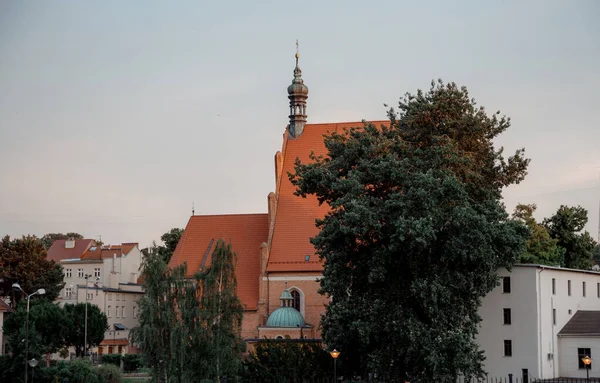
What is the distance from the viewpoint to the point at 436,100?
35250 mm

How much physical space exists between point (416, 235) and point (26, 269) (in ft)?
161

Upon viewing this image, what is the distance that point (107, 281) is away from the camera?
278 feet

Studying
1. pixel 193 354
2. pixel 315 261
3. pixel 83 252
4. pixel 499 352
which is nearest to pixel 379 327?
pixel 193 354

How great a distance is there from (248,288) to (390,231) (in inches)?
1012

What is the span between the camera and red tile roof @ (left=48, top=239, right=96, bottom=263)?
90.6 meters

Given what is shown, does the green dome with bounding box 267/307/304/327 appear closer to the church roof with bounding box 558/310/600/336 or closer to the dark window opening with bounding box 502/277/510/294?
the dark window opening with bounding box 502/277/510/294

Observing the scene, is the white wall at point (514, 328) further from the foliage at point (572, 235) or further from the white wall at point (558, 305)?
the foliage at point (572, 235)

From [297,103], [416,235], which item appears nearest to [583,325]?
[416,235]

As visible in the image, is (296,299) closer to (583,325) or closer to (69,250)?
(583,325)

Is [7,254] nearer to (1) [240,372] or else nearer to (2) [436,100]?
(1) [240,372]

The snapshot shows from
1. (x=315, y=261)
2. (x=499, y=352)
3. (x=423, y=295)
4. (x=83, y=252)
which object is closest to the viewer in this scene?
(x=423, y=295)

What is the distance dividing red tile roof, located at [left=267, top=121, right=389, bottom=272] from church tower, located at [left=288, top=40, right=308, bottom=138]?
1491 millimetres

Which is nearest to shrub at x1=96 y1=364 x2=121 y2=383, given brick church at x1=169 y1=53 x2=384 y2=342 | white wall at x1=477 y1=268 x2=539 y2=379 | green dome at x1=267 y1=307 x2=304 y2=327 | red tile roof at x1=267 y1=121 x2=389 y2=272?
brick church at x1=169 y1=53 x2=384 y2=342

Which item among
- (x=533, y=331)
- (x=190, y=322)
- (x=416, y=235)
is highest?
(x=416, y=235)
